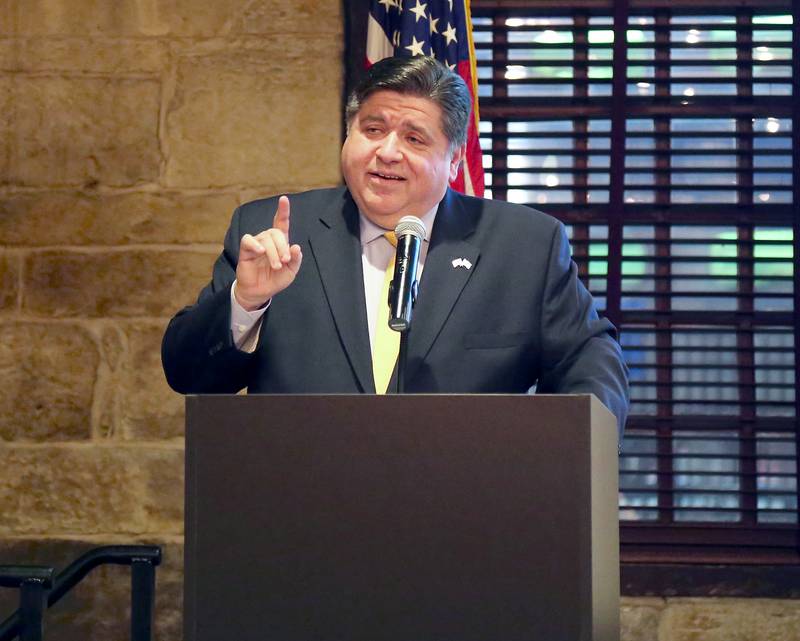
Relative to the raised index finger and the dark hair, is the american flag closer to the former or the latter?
the dark hair

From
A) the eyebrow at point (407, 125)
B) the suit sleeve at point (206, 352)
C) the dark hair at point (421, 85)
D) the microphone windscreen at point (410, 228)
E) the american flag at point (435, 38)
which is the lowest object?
the suit sleeve at point (206, 352)

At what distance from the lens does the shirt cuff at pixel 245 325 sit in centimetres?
204

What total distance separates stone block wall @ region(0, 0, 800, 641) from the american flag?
218 millimetres

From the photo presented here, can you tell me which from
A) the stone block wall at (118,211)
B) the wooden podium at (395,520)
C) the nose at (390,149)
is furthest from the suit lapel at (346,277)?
the stone block wall at (118,211)

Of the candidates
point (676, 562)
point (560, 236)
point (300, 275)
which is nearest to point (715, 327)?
point (676, 562)

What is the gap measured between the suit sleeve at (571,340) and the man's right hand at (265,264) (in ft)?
2.06

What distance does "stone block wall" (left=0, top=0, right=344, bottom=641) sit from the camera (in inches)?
154

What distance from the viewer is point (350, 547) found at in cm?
147

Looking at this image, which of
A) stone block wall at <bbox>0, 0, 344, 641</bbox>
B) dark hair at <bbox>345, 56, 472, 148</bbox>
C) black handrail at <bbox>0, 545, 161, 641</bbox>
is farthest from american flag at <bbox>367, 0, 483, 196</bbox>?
black handrail at <bbox>0, 545, 161, 641</bbox>

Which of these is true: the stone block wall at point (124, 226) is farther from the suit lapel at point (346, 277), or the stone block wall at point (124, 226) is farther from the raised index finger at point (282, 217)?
the raised index finger at point (282, 217)

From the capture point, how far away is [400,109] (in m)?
2.46

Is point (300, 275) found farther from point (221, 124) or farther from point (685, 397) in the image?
point (685, 397)

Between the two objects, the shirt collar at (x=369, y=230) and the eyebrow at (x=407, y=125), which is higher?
the eyebrow at (x=407, y=125)

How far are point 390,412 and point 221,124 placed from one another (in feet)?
8.75
